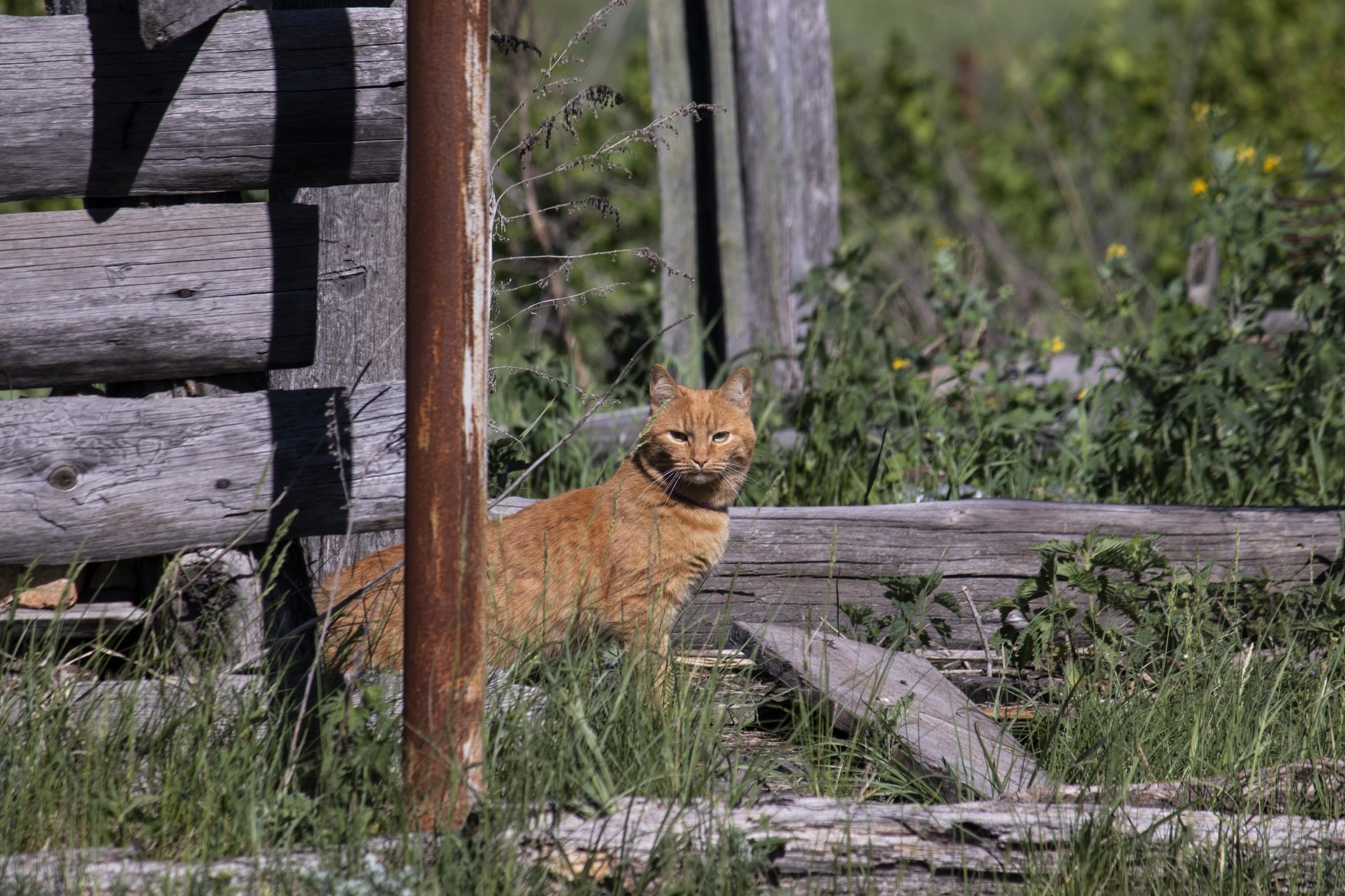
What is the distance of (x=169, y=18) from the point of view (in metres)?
2.43

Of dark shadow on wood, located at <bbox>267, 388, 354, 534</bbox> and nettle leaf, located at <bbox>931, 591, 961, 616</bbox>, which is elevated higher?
dark shadow on wood, located at <bbox>267, 388, 354, 534</bbox>

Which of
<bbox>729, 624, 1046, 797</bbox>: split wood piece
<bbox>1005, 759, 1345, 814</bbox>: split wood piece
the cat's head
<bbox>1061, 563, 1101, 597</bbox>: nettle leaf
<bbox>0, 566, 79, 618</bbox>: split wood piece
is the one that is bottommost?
<bbox>1005, 759, 1345, 814</bbox>: split wood piece

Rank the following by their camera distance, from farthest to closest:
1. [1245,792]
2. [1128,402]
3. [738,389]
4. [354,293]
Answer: [1128,402] → [738,389] → [354,293] → [1245,792]

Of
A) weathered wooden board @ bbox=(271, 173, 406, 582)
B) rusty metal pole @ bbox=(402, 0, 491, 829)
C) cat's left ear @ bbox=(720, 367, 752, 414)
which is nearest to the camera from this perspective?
rusty metal pole @ bbox=(402, 0, 491, 829)

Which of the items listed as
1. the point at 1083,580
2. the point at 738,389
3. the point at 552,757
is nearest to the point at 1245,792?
the point at 1083,580

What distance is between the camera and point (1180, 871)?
2.24 metres

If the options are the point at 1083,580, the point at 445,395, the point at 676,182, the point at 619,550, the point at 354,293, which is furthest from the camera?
the point at 676,182

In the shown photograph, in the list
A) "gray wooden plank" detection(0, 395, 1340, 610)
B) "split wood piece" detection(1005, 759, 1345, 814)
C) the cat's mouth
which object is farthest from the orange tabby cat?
"split wood piece" detection(1005, 759, 1345, 814)

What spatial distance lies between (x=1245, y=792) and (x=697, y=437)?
1.81 metres

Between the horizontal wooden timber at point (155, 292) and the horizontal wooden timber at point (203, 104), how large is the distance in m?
0.09

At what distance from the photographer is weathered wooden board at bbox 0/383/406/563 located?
2633 mm

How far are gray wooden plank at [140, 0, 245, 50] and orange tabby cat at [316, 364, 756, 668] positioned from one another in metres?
1.33

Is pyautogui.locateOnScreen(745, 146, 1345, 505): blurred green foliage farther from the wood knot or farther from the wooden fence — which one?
the wood knot

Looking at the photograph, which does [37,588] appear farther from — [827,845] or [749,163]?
[749,163]
